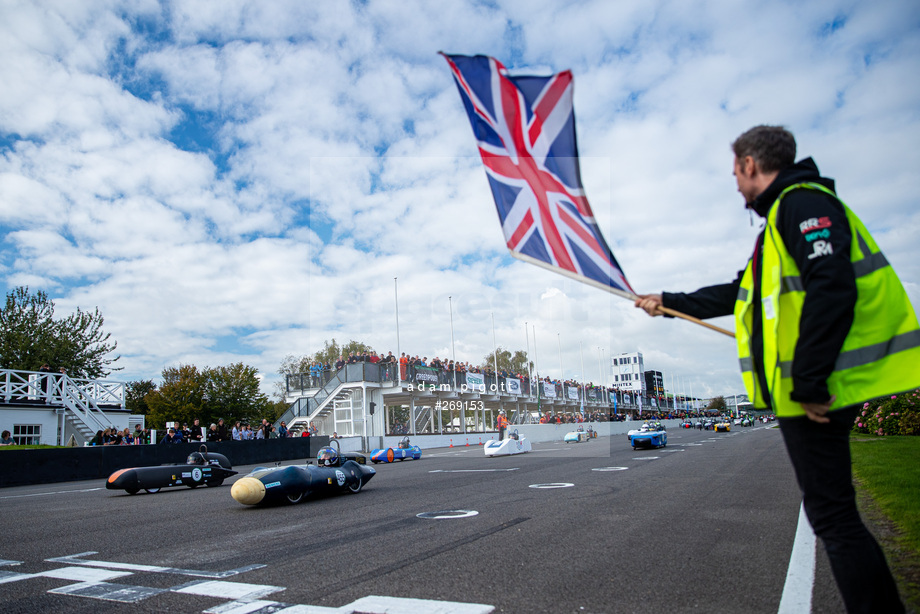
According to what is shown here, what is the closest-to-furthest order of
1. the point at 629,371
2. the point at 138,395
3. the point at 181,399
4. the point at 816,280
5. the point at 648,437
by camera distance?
the point at 816,280, the point at 648,437, the point at 181,399, the point at 138,395, the point at 629,371

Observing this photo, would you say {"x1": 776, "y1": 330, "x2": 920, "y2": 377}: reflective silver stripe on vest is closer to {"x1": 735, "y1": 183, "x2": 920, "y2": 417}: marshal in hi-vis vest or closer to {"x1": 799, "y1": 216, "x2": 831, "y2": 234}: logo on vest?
{"x1": 735, "y1": 183, "x2": 920, "y2": 417}: marshal in hi-vis vest

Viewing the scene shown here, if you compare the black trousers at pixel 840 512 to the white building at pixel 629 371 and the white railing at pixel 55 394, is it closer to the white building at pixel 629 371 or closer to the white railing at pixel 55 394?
the white railing at pixel 55 394

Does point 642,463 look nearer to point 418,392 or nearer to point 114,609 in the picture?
point 114,609

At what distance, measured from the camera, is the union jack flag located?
409 centimetres

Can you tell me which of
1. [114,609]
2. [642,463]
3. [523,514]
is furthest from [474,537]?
[642,463]

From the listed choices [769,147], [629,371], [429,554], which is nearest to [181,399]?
[429,554]

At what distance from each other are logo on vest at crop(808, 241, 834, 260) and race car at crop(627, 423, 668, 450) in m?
22.6

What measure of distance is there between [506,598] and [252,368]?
57.4 metres

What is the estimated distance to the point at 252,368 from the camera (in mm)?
57500

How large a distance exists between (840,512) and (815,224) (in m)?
1.14

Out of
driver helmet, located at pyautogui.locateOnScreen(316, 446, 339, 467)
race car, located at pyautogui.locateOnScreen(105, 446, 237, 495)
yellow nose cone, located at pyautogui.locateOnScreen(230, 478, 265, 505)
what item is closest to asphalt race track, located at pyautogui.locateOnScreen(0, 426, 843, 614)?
yellow nose cone, located at pyautogui.locateOnScreen(230, 478, 265, 505)

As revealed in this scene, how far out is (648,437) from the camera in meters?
24.0

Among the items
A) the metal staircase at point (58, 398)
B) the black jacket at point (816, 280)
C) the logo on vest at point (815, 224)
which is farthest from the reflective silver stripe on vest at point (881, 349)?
the metal staircase at point (58, 398)

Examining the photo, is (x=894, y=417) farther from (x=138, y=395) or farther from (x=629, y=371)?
(x=629, y=371)
